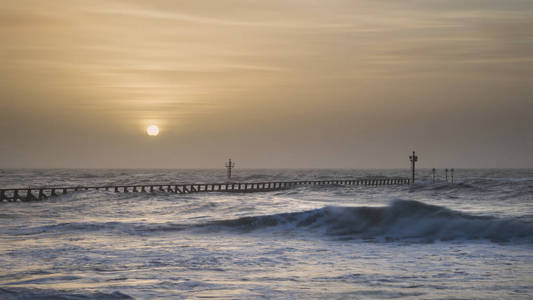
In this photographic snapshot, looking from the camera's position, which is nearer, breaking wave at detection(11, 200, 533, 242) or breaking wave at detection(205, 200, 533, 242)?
breaking wave at detection(11, 200, 533, 242)

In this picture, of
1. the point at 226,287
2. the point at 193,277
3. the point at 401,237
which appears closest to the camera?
the point at 226,287

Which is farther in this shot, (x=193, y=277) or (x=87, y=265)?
(x=87, y=265)

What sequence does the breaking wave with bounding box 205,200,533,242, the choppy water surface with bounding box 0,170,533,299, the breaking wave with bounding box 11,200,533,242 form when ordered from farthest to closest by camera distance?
1. the breaking wave with bounding box 205,200,533,242
2. the breaking wave with bounding box 11,200,533,242
3. the choppy water surface with bounding box 0,170,533,299

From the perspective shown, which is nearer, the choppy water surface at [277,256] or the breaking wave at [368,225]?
the choppy water surface at [277,256]

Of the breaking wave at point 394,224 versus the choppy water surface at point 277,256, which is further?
the breaking wave at point 394,224

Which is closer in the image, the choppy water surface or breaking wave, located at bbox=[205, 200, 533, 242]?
the choppy water surface

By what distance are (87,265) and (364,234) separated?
12.8 m

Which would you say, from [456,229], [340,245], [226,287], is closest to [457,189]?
[456,229]

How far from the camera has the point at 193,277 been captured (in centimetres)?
1230

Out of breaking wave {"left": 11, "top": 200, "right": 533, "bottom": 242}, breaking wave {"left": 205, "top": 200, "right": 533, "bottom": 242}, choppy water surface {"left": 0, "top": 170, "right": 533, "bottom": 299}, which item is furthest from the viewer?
breaking wave {"left": 205, "top": 200, "right": 533, "bottom": 242}

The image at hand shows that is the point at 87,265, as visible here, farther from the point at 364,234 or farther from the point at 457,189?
the point at 457,189

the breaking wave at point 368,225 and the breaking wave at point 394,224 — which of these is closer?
the breaking wave at point 368,225

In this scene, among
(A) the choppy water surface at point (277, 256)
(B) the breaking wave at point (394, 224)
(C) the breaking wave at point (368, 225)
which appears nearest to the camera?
(A) the choppy water surface at point (277, 256)

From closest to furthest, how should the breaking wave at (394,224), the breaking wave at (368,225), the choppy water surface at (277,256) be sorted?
the choppy water surface at (277,256)
the breaking wave at (368,225)
the breaking wave at (394,224)
